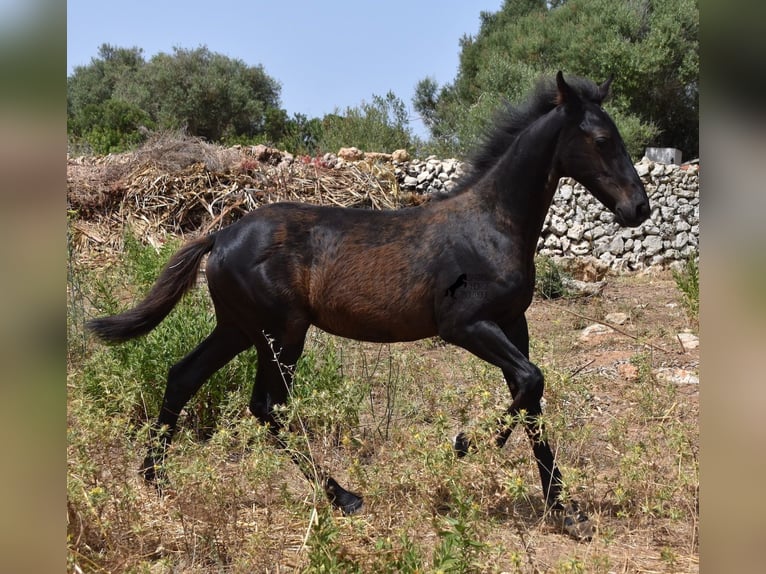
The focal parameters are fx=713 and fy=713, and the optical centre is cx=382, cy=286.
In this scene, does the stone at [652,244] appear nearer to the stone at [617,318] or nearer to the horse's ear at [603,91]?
the stone at [617,318]

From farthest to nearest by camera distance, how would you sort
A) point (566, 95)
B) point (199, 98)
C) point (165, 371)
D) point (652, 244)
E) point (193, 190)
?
point (199, 98) < point (652, 244) < point (193, 190) < point (165, 371) < point (566, 95)

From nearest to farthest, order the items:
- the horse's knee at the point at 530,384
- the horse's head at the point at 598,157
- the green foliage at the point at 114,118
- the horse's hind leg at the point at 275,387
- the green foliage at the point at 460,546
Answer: the green foliage at the point at 460,546 → the horse's knee at the point at 530,384 → the horse's head at the point at 598,157 → the horse's hind leg at the point at 275,387 → the green foliage at the point at 114,118

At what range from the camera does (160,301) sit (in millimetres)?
4004

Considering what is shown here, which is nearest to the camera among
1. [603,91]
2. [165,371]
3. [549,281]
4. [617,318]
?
[603,91]

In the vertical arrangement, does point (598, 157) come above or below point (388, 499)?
above

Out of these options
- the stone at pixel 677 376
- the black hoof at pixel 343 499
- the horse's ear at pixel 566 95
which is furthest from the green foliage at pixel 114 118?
the black hoof at pixel 343 499

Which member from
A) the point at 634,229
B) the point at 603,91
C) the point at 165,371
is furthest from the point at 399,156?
the point at 603,91

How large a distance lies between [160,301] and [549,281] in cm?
643

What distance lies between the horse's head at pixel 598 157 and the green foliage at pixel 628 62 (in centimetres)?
1228

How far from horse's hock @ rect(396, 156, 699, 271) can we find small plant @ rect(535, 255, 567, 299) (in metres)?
2.46

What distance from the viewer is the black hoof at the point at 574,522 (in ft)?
10.7

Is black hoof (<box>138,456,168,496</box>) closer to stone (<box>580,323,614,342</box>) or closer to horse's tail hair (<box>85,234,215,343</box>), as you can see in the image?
horse's tail hair (<box>85,234,215,343</box>)

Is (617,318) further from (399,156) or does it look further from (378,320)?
(399,156)
